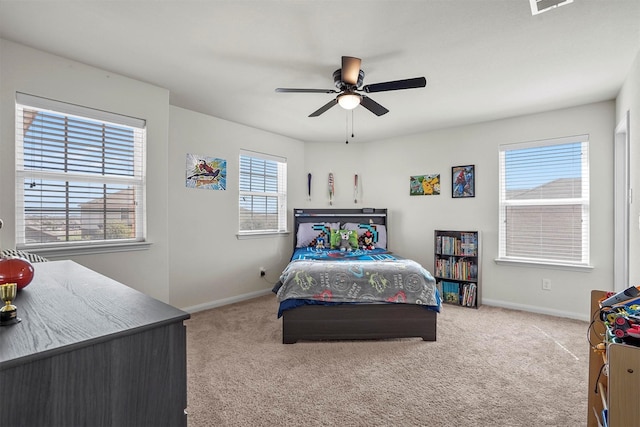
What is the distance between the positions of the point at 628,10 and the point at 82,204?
13.8ft

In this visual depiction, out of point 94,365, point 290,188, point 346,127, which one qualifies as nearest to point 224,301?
point 290,188

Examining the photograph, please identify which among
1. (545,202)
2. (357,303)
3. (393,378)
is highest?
(545,202)

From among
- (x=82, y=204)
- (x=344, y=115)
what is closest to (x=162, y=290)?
(x=82, y=204)

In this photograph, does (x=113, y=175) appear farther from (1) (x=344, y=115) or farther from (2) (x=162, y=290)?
(1) (x=344, y=115)

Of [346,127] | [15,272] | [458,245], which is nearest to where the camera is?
[15,272]

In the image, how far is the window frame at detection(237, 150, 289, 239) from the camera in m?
4.32

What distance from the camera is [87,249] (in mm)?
2654

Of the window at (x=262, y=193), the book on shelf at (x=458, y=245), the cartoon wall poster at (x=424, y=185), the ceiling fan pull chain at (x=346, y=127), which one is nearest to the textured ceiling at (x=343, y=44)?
the ceiling fan pull chain at (x=346, y=127)

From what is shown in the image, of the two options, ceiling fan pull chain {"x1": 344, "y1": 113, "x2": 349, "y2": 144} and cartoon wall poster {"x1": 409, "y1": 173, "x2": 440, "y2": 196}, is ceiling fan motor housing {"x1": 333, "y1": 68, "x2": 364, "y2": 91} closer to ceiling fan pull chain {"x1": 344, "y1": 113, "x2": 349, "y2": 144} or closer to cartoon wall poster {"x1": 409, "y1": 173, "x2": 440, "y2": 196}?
ceiling fan pull chain {"x1": 344, "y1": 113, "x2": 349, "y2": 144}

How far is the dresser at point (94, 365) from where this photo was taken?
632mm

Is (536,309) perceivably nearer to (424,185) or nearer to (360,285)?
(424,185)

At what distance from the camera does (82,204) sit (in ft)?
8.83

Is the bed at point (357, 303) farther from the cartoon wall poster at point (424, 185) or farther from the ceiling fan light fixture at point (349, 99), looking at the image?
the cartoon wall poster at point (424, 185)

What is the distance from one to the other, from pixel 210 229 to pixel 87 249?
1417mm
